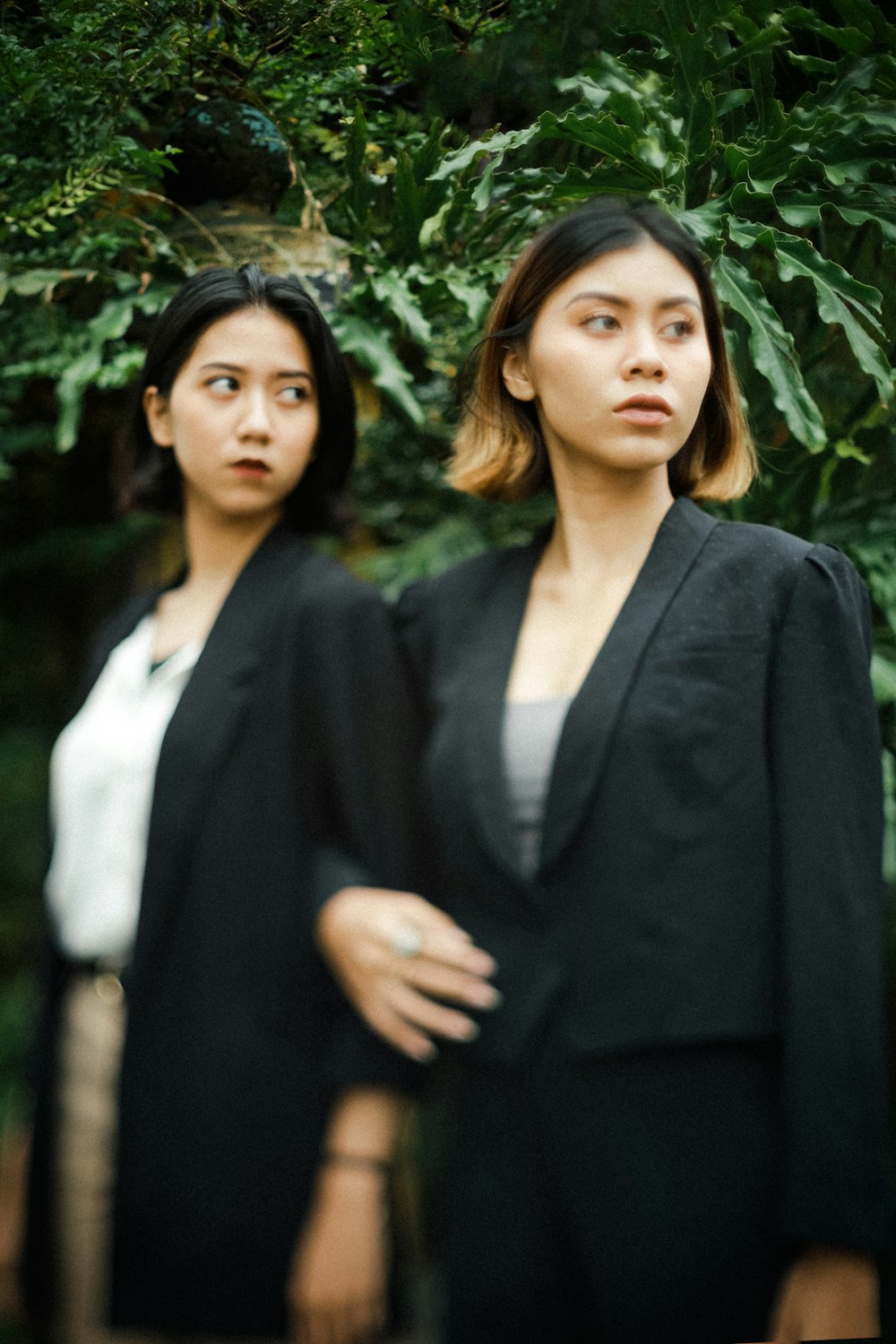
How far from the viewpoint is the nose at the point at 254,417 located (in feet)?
4.58

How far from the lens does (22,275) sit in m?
1.79

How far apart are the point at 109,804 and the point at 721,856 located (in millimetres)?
736

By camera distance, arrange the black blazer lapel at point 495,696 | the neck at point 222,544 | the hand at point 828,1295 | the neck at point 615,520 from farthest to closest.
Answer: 1. the neck at point 222,544
2. the neck at point 615,520
3. the black blazer lapel at point 495,696
4. the hand at point 828,1295

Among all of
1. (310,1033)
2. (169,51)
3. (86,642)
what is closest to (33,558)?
(86,642)

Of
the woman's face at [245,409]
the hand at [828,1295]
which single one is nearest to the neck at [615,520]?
the woman's face at [245,409]

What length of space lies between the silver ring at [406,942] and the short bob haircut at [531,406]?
0.59 metres

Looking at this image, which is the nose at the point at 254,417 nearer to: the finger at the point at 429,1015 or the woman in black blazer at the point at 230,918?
the woman in black blazer at the point at 230,918

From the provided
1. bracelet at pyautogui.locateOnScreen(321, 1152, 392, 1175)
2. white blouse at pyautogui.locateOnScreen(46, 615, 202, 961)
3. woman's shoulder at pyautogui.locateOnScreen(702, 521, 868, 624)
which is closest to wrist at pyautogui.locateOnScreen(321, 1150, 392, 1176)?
bracelet at pyautogui.locateOnScreen(321, 1152, 392, 1175)

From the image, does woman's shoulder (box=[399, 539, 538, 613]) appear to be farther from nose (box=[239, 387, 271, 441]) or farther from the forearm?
the forearm

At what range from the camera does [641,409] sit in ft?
4.28

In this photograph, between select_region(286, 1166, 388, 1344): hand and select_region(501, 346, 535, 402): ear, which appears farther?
select_region(501, 346, 535, 402): ear

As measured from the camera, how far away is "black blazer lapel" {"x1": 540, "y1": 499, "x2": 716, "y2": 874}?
1.22m

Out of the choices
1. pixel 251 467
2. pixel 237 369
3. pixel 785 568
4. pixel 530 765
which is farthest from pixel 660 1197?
pixel 237 369

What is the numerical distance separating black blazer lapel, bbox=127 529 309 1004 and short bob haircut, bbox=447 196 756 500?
1.20ft
